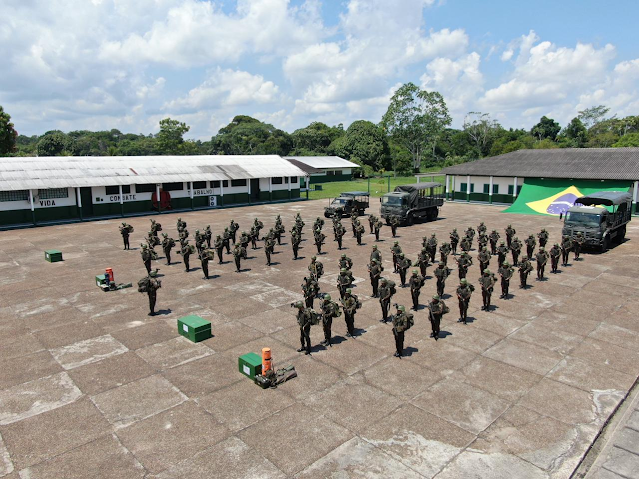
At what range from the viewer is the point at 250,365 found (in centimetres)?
1010

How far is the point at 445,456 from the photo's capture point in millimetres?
7812

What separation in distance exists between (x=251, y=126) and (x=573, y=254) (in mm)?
116381

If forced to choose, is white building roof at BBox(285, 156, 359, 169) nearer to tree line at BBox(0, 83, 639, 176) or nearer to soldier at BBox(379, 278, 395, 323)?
tree line at BBox(0, 83, 639, 176)

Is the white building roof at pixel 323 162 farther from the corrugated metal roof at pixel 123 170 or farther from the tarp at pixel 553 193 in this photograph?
the tarp at pixel 553 193

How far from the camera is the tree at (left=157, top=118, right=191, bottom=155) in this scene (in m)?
80.9

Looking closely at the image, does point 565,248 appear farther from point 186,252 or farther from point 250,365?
point 186,252

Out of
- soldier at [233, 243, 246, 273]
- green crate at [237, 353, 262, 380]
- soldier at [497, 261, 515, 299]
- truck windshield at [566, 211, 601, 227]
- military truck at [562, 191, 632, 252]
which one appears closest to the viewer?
green crate at [237, 353, 262, 380]

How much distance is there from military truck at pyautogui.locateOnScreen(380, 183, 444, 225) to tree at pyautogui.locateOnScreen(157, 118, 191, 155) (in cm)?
5911

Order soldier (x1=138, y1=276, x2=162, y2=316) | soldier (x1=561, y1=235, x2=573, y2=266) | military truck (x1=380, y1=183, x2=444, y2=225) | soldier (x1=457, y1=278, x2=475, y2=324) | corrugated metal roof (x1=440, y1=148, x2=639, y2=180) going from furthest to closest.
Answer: corrugated metal roof (x1=440, y1=148, x2=639, y2=180) → military truck (x1=380, y1=183, x2=444, y2=225) → soldier (x1=561, y1=235, x2=573, y2=266) → soldier (x1=138, y1=276, x2=162, y2=316) → soldier (x1=457, y1=278, x2=475, y2=324)

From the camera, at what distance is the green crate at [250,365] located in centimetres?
1006

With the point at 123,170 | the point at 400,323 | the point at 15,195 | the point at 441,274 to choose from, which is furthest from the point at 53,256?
the point at 123,170

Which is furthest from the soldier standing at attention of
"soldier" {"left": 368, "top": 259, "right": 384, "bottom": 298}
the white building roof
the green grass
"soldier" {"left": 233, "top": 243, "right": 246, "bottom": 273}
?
the white building roof

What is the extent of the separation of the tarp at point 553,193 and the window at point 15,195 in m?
37.4

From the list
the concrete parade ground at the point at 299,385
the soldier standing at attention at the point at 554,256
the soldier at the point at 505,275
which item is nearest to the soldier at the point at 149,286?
the concrete parade ground at the point at 299,385
